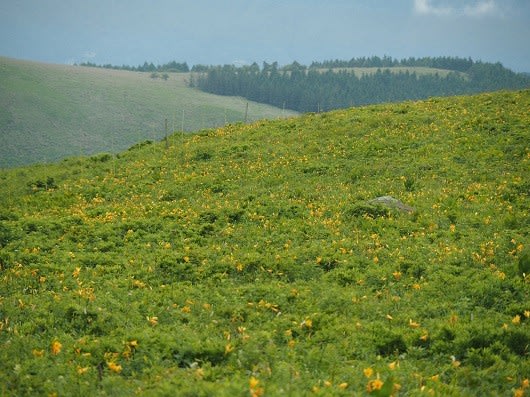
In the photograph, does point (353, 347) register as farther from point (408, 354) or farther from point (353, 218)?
point (353, 218)

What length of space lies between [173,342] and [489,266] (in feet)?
26.1

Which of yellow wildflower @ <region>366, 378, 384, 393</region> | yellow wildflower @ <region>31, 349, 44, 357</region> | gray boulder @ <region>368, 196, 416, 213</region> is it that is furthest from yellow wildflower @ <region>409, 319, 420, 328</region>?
gray boulder @ <region>368, 196, 416, 213</region>

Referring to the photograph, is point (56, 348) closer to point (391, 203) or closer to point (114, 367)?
point (114, 367)

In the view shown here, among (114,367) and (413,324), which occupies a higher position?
(413,324)

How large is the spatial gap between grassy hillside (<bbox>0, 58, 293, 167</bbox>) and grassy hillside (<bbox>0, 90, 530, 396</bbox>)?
4458 centimetres

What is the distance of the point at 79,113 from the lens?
102125mm

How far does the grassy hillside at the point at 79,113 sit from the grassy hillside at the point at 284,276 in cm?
4458

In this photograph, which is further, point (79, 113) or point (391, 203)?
point (79, 113)

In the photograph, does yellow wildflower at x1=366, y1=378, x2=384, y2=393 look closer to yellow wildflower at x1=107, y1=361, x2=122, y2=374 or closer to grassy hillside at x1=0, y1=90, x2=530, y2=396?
grassy hillside at x1=0, y1=90, x2=530, y2=396

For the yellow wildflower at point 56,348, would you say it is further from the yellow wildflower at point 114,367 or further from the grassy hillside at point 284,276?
the yellow wildflower at point 114,367

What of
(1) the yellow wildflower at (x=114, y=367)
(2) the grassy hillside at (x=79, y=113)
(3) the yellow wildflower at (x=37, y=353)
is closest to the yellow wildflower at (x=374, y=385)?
(1) the yellow wildflower at (x=114, y=367)

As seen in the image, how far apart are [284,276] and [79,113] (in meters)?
103

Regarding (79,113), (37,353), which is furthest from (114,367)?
(79,113)

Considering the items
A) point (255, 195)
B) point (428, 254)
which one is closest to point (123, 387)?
point (428, 254)
